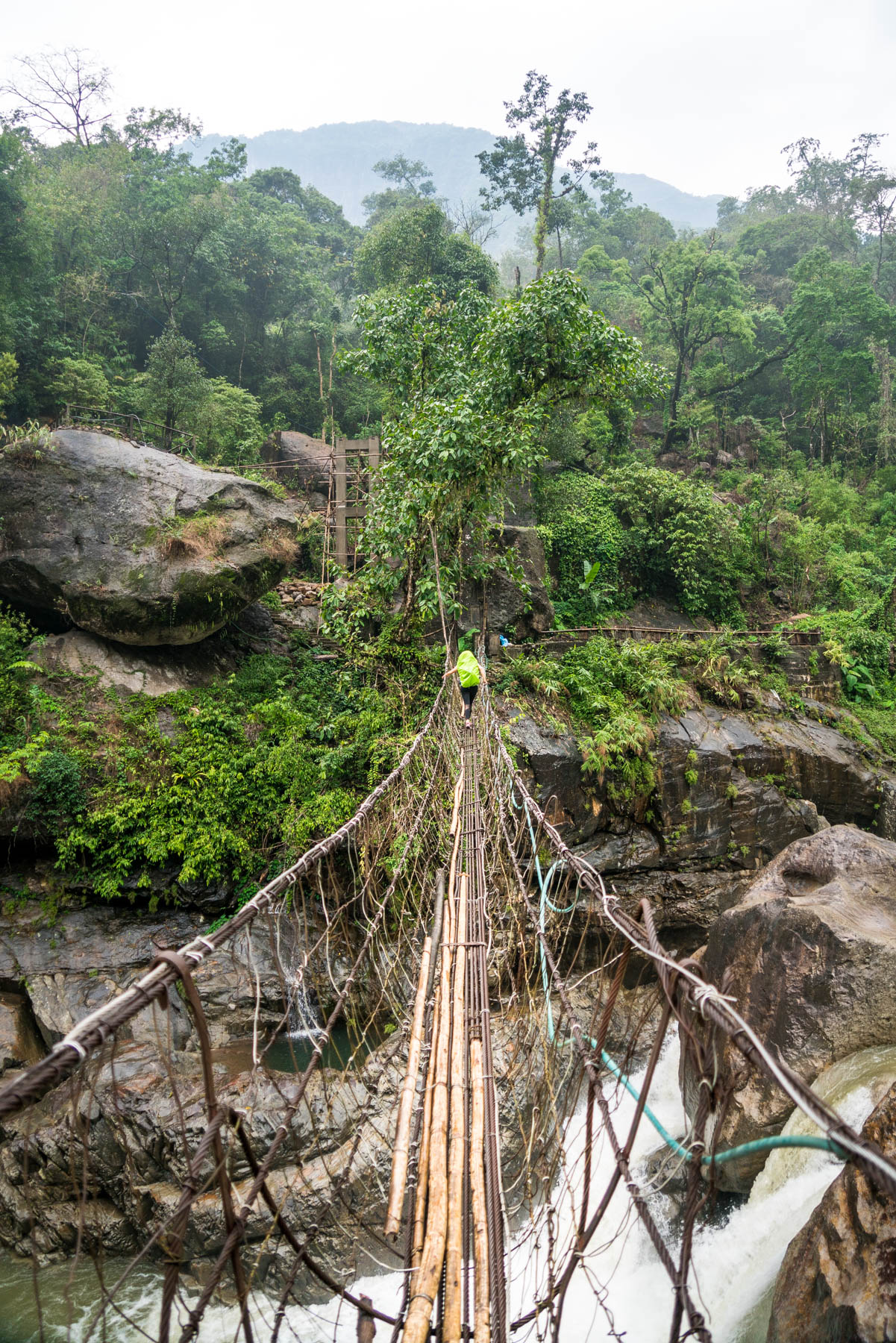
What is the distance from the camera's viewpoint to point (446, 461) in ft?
18.5

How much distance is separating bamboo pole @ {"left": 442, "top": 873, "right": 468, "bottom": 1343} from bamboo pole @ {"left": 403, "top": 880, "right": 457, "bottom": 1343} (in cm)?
2

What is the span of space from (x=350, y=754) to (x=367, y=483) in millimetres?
4471

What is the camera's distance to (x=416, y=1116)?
2.04 metres

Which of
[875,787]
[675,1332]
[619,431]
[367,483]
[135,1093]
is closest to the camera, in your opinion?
[675,1332]

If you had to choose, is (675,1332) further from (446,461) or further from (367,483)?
(367,483)

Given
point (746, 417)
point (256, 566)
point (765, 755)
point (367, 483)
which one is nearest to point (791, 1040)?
point (765, 755)

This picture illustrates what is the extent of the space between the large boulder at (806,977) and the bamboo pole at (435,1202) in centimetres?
97

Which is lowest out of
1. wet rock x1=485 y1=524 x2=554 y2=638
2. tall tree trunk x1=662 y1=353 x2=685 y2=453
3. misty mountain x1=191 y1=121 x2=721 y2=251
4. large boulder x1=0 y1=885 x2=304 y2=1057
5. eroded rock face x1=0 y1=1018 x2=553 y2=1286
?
eroded rock face x1=0 y1=1018 x2=553 y2=1286

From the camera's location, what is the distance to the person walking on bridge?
5.18m

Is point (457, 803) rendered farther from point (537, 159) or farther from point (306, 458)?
point (537, 159)

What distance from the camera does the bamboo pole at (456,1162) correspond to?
1451 millimetres

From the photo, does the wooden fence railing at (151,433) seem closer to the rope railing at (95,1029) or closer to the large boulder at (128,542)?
the large boulder at (128,542)

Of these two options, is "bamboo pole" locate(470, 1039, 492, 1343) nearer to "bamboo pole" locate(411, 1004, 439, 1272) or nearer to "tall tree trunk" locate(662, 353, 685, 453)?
"bamboo pole" locate(411, 1004, 439, 1272)

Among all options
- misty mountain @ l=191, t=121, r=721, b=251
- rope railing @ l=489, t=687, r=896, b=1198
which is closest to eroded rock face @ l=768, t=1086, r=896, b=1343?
rope railing @ l=489, t=687, r=896, b=1198
